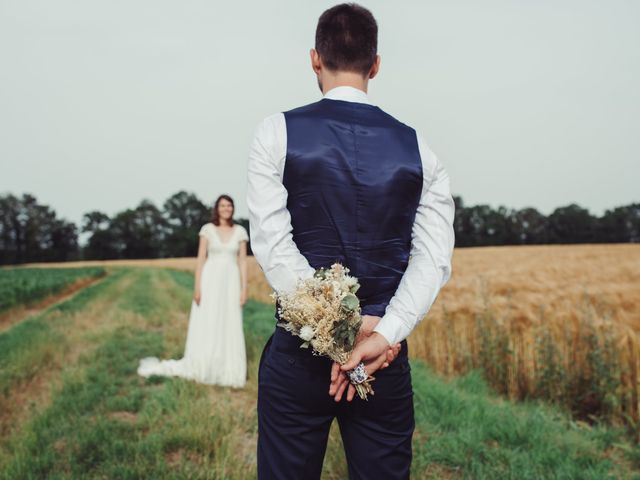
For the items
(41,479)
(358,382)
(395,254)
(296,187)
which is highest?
(296,187)

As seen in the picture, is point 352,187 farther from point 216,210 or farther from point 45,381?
point 45,381

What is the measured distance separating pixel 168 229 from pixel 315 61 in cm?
10220

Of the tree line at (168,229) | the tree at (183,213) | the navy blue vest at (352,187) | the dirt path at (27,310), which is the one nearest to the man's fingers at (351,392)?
the navy blue vest at (352,187)

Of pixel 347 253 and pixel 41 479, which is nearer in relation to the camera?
pixel 347 253

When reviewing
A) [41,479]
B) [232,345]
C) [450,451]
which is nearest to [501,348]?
[450,451]

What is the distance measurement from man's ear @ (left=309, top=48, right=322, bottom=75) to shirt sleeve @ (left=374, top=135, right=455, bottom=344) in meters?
0.46

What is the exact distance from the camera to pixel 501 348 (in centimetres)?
677

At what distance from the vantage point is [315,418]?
175cm

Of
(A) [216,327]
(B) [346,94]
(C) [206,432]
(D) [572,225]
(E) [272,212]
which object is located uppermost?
(D) [572,225]

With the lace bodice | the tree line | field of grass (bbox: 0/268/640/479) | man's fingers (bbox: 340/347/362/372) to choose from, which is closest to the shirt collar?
man's fingers (bbox: 340/347/362/372)

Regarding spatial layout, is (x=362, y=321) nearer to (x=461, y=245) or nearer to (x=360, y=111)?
(x=360, y=111)

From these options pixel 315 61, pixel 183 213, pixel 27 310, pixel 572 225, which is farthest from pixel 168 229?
pixel 315 61

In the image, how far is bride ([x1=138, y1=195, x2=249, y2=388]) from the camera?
23.1ft

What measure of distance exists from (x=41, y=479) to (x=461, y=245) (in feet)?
276
